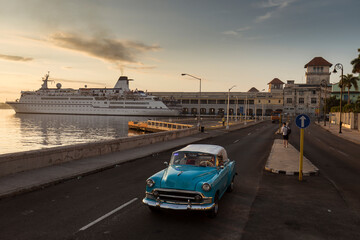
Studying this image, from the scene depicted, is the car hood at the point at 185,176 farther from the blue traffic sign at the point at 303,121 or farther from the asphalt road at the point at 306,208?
the blue traffic sign at the point at 303,121

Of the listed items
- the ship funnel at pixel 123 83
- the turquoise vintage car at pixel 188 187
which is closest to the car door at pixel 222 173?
the turquoise vintage car at pixel 188 187

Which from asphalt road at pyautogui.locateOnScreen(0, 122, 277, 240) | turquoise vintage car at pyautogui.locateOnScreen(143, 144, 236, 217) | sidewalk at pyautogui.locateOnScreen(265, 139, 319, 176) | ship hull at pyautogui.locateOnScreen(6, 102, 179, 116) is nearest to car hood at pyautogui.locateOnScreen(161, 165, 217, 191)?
turquoise vintage car at pyautogui.locateOnScreen(143, 144, 236, 217)

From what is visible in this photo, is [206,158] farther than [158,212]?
Yes

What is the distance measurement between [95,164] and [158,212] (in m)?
7.41

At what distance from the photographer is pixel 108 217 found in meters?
7.16

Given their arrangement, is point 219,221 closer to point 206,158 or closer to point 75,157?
point 206,158

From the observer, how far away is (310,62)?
168000 millimetres

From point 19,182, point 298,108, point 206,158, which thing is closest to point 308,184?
point 206,158

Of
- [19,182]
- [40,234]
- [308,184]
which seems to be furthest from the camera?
[308,184]

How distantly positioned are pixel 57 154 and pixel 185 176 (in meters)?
8.81

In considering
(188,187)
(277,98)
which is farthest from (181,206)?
(277,98)

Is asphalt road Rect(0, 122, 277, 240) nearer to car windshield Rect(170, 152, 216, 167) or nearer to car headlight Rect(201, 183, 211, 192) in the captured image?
car headlight Rect(201, 183, 211, 192)

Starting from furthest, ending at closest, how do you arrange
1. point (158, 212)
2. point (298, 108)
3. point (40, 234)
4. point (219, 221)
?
point (298, 108) → point (158, 212) → point (219, 221) → point (40, 234)

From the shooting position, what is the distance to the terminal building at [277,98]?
490 ft
